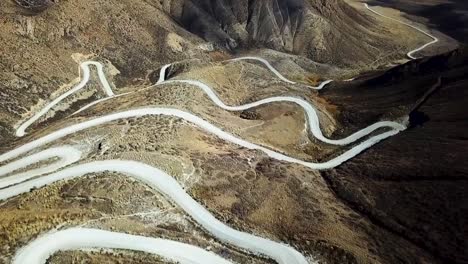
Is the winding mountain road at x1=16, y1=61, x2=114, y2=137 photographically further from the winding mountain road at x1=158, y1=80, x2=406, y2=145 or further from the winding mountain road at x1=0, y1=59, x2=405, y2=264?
the winding mountain road at x1=158, y1=80, x2=406, y2=145

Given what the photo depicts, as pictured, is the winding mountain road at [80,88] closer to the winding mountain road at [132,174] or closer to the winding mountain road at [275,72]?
the winding mountain road at [132,174]

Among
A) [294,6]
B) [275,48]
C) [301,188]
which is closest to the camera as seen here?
[301,188]

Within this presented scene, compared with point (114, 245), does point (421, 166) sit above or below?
below

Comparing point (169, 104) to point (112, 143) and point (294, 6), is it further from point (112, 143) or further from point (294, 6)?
point (294, 6)

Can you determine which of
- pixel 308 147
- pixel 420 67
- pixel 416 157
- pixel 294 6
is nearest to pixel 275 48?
pixel 294 6

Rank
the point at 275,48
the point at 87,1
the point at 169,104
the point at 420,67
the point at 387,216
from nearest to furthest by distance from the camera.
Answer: the point at 387,216
the point at 169,104
the point at 420,67
the point at 87,1
the point at 275,48

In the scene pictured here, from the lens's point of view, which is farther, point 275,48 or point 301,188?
point 275,48

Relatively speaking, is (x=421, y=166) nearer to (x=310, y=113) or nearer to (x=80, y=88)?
(x=310, y=113)

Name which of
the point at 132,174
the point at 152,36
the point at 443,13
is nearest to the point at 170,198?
the point at 132,174

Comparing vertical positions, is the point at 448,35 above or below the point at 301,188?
above
